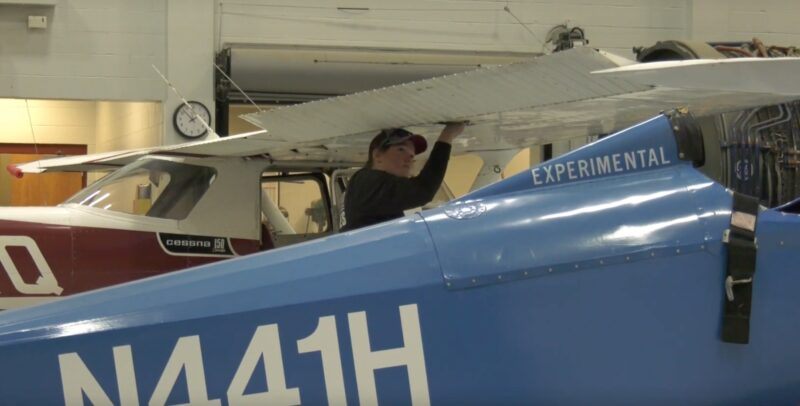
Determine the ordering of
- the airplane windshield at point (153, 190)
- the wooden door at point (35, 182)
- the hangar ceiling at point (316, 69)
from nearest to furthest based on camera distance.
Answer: the airplane windshield at point (153, 190) → the hangar ceiling at point (316, 69) → the wooden door at point (35, 182)

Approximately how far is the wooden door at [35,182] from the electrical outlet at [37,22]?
2761 millimetres

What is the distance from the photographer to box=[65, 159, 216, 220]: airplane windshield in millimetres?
6383

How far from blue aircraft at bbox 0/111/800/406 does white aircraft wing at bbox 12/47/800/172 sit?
338mm

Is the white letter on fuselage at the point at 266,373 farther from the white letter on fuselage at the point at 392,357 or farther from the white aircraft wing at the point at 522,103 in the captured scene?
the white aircraft wing at the point at 522,103

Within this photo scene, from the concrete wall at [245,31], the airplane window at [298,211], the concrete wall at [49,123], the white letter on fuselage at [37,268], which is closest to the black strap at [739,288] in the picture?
the white letter on fuselage at [37,268]

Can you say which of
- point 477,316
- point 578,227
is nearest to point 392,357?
point 477,316

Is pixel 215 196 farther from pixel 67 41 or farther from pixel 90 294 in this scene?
pixel 67 41

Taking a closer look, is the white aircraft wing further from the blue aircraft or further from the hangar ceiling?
the hangar ceiling

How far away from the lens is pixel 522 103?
14.4 feet

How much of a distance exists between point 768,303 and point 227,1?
10.0m

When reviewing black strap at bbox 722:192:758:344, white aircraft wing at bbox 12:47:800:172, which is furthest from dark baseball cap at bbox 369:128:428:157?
black strap at bbox 722:192:758:344

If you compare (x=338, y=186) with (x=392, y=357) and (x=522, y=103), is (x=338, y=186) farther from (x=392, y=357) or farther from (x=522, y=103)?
(x=392, y=357)

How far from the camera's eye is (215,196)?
6.46 metres

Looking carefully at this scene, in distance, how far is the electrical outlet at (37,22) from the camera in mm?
11344
